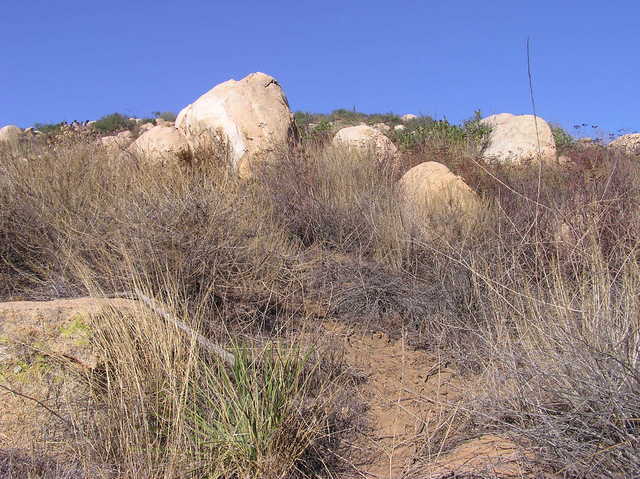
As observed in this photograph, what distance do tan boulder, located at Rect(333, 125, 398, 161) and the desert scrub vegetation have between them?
0.43 m

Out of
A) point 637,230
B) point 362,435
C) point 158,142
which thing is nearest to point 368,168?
point 158,142

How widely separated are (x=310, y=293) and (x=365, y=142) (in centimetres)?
472

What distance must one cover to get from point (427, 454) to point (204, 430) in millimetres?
1136

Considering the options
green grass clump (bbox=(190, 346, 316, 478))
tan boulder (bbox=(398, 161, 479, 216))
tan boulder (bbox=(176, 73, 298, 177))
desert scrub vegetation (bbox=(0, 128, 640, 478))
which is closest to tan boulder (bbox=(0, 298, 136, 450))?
desert scrub vegetation (bbox=(0, 128, 640, 478))

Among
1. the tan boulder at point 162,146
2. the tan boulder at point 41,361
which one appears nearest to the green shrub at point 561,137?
the tan boulder at point 162,146

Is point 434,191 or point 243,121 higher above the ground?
point 243,121

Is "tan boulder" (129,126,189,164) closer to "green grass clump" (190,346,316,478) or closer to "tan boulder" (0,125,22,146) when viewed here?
"tan boulder" (0,125,22,146)

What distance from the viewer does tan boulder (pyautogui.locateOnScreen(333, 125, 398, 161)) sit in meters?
8.94

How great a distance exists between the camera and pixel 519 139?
11.6m

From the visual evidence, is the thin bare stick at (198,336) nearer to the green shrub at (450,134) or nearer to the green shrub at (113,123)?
the green shrub at (450,134)

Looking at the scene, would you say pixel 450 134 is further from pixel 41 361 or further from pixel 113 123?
pixel 113 123

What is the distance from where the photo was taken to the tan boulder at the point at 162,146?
765 cm

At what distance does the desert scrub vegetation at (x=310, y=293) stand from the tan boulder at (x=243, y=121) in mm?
521

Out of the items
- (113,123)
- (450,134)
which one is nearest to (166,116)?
(113,123)
